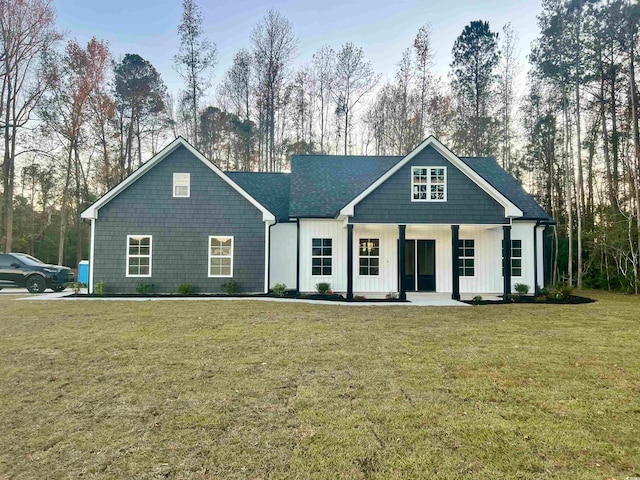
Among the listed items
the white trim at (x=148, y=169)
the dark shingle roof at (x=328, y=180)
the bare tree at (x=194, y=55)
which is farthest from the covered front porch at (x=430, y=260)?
the bare tree at (x=194, y=55)

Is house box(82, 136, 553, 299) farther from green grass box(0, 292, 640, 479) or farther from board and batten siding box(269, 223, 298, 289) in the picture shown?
green grass box(0, 292, 640, 479)

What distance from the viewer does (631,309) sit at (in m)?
11.2

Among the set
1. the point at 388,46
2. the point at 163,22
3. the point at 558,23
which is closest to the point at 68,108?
the point at 163,22

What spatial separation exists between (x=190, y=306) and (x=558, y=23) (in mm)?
22324

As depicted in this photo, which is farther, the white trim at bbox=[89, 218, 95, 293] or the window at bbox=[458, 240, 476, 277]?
Answer: the window at bbox=[458, 240, 476, 277]

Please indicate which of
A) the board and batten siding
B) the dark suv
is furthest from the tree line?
the board and batten siding

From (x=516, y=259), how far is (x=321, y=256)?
8026mm

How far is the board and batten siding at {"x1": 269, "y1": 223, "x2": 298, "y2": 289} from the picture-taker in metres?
15.0

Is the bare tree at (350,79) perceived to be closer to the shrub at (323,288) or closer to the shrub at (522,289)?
the shrub at (323,288)

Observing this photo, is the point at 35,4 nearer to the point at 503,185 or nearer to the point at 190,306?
the point at 190,306

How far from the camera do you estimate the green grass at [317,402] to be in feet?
8.95

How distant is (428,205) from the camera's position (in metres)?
13.3

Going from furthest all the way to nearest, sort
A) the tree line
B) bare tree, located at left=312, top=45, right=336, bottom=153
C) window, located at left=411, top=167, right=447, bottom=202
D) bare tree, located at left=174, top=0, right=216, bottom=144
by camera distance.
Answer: bare tree, located at left=312, top=45, right=336, bottom=153 < bare tree, located at left=174, top=0, right=216, bottom=144 < the tree line < window, located at left=411, top=167, right=447, bottom=202

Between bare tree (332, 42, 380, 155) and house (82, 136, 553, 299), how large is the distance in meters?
12.7
